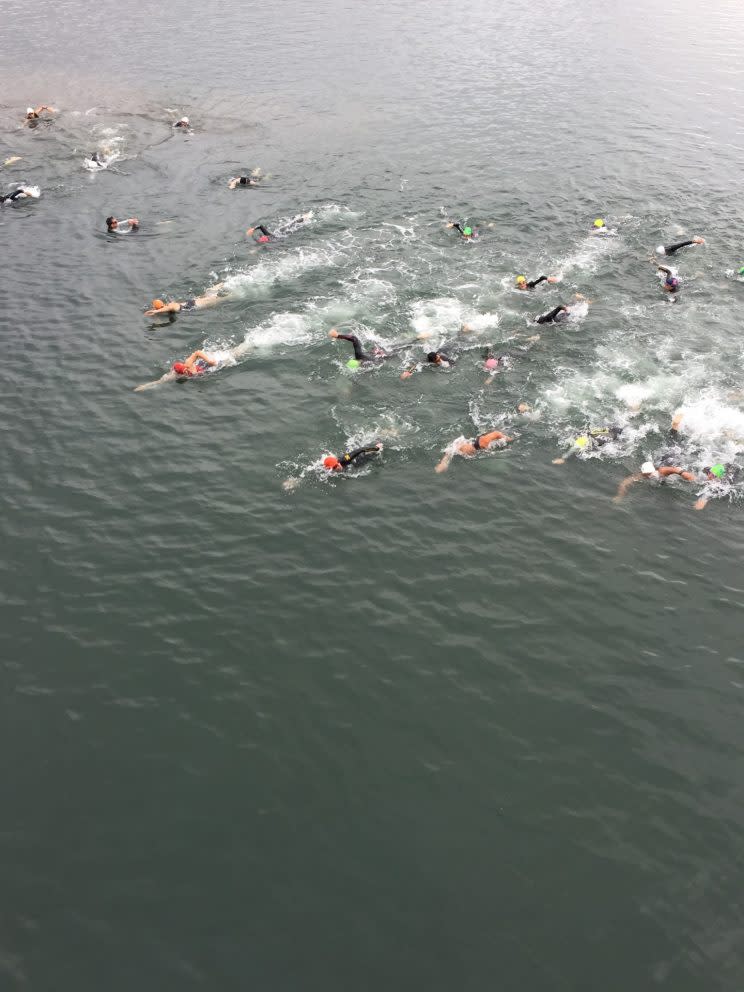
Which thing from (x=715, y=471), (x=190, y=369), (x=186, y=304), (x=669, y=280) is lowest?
(x=715, y=471)

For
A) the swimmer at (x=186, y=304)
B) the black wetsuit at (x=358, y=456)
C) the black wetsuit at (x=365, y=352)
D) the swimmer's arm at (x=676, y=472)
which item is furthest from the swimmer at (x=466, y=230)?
the swimmer's arm at (x=676, y=472)

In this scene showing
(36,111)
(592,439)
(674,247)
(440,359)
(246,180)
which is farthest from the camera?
(36,111)

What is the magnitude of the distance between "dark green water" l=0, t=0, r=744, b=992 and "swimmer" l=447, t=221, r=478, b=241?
1346mm

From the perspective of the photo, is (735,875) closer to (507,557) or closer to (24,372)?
(507,557)

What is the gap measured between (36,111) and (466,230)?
37250 millimetres

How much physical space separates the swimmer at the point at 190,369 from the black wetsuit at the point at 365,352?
5.65m

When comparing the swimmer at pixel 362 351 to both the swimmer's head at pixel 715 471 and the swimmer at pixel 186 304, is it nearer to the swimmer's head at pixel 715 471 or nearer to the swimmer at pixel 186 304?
the swimmer at pixel 186 304

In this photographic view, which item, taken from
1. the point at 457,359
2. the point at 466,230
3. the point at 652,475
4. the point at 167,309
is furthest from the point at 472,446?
the point at 466,230

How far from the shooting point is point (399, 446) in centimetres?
2483

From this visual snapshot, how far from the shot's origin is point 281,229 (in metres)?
37.5

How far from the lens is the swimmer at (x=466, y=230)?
120ft

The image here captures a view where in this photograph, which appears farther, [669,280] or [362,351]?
[669,280]

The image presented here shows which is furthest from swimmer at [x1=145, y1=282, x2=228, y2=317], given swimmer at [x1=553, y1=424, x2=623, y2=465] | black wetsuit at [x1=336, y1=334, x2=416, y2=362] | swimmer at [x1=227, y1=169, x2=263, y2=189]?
swimmer at [x1=553, y1=424, x2=623, y2=465]

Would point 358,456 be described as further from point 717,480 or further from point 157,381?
point 717,480
